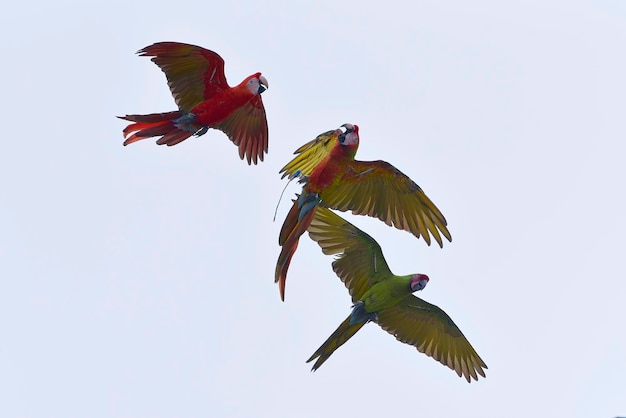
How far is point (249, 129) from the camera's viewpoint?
635 inches

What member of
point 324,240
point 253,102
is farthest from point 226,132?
point 324,240

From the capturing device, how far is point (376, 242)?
15680mm

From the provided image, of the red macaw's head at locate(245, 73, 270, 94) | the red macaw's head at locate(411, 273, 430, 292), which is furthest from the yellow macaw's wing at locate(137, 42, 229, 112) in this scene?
the red macaw's head at locate(411, 273, 430, 292)

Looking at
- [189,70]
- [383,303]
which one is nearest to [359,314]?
[383,303]

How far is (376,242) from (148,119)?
8.94ft

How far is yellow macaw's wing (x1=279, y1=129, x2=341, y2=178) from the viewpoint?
1479 centimetres

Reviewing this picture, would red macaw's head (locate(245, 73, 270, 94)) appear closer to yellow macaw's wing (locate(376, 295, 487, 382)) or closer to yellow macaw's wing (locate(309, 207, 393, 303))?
yellow macaw's wing (locate(309, 207, 393, 303))

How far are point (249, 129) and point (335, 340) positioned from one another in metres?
2.55

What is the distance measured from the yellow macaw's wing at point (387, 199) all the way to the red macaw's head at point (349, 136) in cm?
25

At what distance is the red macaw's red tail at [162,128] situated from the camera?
A: 15.2 m

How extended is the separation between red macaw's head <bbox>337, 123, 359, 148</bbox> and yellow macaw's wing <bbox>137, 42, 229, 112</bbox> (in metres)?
1.67

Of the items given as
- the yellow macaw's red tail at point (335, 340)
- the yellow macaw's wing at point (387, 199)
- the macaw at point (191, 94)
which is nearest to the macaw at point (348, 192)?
the yellow macaw's wing at point (387, 199)

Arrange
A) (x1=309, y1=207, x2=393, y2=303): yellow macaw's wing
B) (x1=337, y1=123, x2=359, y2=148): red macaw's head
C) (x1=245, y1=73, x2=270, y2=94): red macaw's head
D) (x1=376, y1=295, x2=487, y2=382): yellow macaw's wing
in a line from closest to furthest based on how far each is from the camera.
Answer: (x1=337, y1=123, x2=359, y2=148): red macaw's head < (x1=245, y1=73, x2=270, y2=94): red macaw's head < (x1=309, y1=207, x2=393, y2=303): yellow macaw's wing < (x1=376, y1=295, x2=487, y2=382): yellow macaw's wing

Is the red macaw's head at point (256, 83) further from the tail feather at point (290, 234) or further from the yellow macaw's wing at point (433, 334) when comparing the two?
the yellow macaw's wing at point (433, 334)
